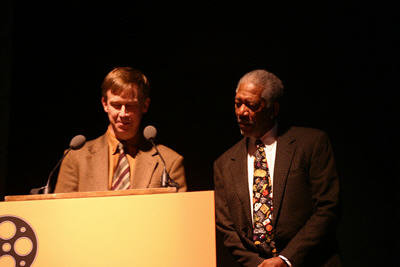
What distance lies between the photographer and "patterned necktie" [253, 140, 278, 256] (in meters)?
2.87

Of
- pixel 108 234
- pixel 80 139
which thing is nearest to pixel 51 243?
pixel 108 234

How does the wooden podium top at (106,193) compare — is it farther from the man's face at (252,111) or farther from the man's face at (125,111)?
the man's face at (252,111)

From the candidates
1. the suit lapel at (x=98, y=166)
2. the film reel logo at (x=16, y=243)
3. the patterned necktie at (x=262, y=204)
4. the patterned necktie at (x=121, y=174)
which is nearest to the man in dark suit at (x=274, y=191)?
the patterned necktie at (x=262, y=204)

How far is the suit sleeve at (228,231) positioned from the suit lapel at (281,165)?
269 mm

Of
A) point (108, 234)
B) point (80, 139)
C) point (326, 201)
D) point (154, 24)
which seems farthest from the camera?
point (154, 24)

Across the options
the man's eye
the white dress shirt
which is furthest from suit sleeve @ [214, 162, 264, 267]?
the man's eye

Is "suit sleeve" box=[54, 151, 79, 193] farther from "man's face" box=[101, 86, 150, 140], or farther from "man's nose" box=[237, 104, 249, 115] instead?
"man's nose" box=[237, 104, 249, 115]

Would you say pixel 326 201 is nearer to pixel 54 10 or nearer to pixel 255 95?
pixel 255 95

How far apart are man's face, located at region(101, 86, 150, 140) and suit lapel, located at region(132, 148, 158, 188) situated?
211 mm

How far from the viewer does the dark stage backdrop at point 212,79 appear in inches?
150

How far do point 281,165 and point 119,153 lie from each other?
1.08 metres

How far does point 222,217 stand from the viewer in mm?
3109

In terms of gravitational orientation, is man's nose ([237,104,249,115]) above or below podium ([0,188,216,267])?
above

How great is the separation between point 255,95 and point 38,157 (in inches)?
83.3
